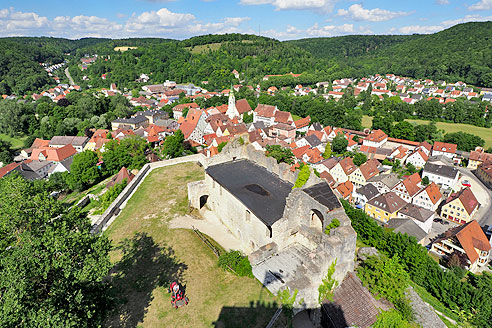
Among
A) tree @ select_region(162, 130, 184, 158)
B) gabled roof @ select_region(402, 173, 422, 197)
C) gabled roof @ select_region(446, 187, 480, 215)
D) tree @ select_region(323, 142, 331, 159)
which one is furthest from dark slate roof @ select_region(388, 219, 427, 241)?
tree @ select_region(162, 130, 184, 158)

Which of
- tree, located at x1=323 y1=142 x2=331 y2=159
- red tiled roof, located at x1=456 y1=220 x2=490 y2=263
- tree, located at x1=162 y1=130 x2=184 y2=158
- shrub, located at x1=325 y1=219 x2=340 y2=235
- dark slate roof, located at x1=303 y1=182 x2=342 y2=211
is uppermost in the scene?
dark slate roof, located at x1=303 y1=182 x2=342 y2=211

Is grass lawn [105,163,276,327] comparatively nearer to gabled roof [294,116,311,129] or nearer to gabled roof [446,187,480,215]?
gabled roof [446,187,480,215]

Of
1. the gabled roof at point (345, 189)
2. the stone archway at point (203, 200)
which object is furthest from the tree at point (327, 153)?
the stone archway at point (203, 200)

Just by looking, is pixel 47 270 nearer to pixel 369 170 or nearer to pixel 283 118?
pixel 369 170

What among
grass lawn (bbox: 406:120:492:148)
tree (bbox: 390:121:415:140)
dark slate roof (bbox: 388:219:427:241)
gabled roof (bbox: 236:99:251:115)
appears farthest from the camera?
gabled roof (bbox: 236:99:251:115)

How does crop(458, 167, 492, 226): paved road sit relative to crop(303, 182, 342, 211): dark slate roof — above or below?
below

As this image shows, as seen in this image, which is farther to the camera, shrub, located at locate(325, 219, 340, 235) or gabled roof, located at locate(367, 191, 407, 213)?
gabled roof, located at locate(367, 191, 407, 213)

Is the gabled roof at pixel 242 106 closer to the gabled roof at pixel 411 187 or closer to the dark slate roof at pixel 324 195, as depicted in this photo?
the gabled roof at pixel 411 187

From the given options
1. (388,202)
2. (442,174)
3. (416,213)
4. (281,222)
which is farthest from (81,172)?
(442,174)
